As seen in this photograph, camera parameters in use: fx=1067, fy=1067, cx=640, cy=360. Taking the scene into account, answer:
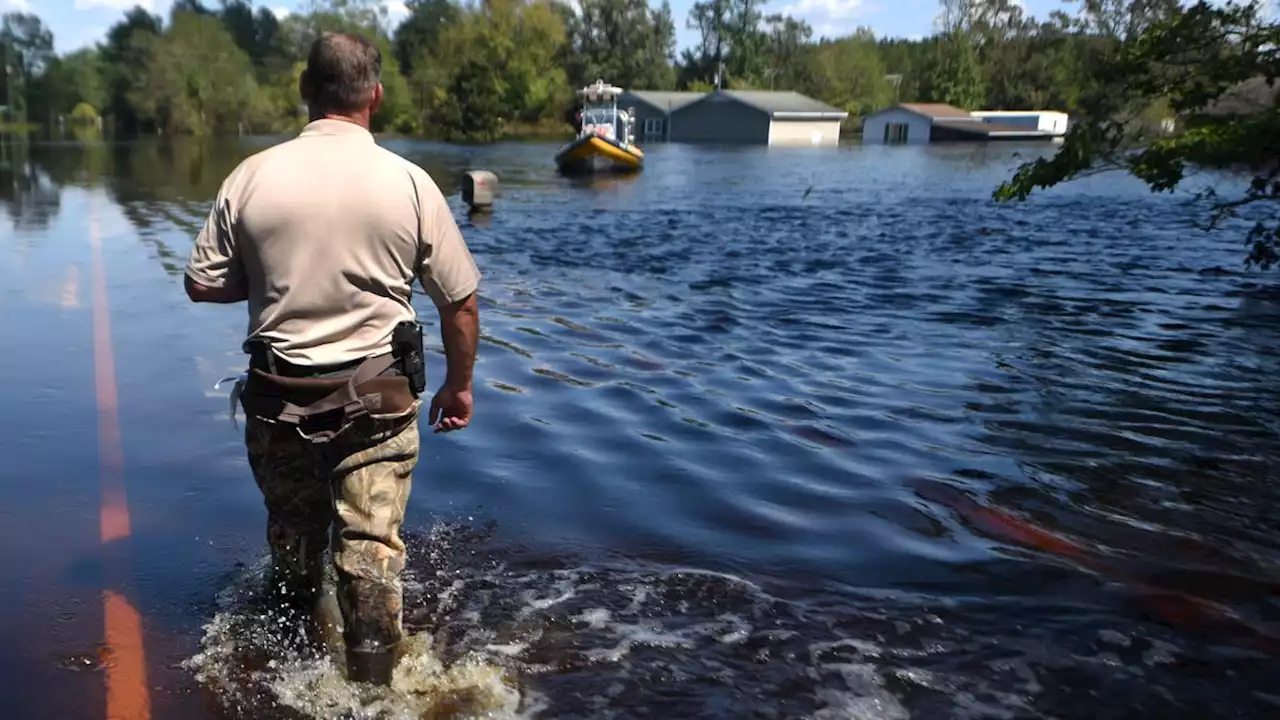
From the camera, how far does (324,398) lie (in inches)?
130

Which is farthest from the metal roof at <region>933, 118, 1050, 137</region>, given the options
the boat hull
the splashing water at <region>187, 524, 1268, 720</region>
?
the splashing water at <region>187, 524, 1268, 720</region>

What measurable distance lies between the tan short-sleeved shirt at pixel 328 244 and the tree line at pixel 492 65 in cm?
6324

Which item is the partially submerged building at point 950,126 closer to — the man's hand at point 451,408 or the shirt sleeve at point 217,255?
the man's hand at point 451,408

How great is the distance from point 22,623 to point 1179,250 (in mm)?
16093

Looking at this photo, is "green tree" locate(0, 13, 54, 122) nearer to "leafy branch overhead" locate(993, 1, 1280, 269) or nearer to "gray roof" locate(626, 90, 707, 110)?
"gray roof" locate(626, 90, 707, 110)

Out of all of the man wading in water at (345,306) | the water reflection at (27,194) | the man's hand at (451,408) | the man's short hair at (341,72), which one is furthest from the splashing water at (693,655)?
the water reflection at (27,194)

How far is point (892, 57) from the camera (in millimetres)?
133750

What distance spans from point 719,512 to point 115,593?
281cm

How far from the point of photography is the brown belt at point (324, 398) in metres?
3.29

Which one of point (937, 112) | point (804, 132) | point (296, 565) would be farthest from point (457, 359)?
point (937, 112)

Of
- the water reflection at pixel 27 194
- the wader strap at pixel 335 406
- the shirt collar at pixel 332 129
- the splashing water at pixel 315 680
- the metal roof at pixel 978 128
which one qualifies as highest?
the metal roof at pixel 978 128

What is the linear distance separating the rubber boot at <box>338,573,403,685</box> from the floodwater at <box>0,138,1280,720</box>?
0.11m

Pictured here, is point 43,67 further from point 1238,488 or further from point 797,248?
point 1238,488

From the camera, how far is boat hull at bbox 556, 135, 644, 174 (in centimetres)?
3566
